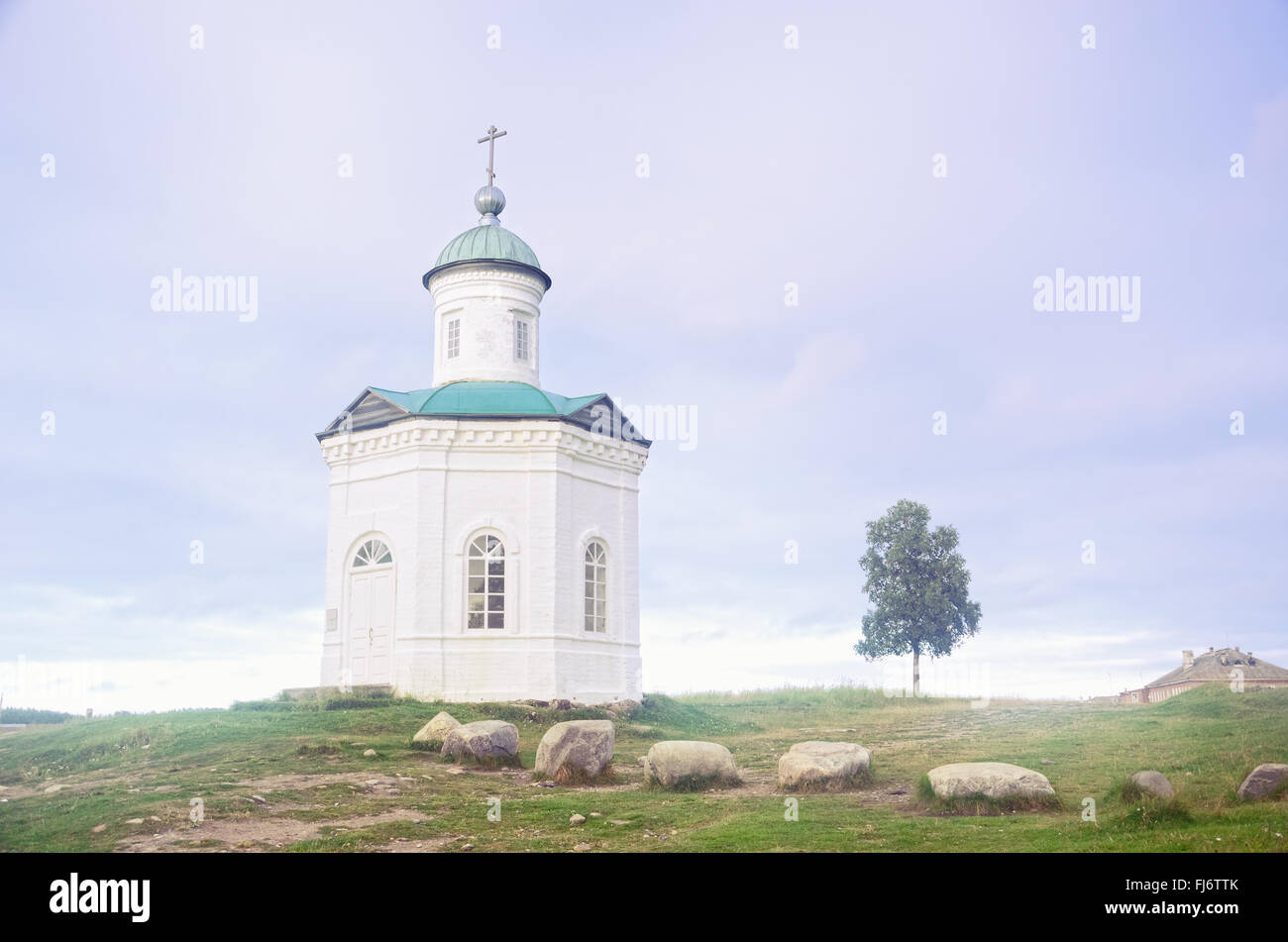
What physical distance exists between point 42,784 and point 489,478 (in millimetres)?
11584

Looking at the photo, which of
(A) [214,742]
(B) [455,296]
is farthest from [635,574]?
(A) [214,742]

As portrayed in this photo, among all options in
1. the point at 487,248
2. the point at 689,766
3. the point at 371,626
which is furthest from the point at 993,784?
the point at 487,248

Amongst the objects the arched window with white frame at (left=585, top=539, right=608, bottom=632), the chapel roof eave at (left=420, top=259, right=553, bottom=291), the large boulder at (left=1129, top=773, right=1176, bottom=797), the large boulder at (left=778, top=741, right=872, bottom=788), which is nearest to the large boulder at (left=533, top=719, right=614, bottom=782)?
the large boulder at (left=778, top=741, right=872, bottom=788)

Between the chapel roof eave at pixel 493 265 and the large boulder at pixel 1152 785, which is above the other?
the chapel roof eave at pixel 493 265

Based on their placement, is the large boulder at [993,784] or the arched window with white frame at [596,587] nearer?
the large boulder at [993,784]

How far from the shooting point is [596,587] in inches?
1013

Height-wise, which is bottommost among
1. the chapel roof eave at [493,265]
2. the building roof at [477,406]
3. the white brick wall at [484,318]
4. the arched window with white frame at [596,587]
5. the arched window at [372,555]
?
the arched window with white frame at [596,587]

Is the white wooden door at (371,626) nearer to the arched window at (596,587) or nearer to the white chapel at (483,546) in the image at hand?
the white chapel at (483,546)

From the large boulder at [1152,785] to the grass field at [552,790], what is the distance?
19 cm

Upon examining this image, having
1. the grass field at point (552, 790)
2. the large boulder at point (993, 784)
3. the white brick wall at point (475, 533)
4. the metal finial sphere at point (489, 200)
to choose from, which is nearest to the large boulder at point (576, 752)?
the grass field at point (552, 790)

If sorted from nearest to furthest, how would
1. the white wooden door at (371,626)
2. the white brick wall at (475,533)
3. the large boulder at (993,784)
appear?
1. the large boulder at (993,784)
2. the white brick wall at (475,533)
3. the white wooden door at (371,626)

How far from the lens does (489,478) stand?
24562mm

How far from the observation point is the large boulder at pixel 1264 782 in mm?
11320
